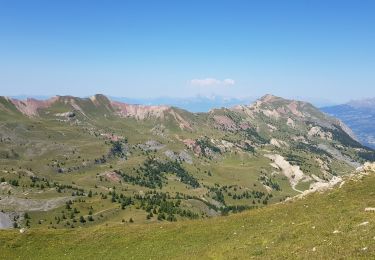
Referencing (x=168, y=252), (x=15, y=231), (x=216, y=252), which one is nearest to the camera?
(x=216, y=252)

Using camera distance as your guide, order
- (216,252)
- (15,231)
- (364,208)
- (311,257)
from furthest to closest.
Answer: (15,231)
(364,208)
(216,252)
(311,257)

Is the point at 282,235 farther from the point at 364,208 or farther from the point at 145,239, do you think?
the point at 145,239

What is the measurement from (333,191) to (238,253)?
101 ft

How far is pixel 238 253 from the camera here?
143ft

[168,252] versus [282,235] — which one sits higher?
[282,235]

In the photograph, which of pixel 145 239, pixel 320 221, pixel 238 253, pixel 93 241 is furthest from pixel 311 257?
pixel 93 241

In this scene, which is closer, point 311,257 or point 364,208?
point 311,257

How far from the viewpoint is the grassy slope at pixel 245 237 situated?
122ft

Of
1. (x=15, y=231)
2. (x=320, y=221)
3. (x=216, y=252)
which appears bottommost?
(x=15, y=231)

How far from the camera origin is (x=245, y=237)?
171 feet

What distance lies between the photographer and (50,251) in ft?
208

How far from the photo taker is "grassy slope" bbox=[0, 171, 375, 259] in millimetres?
37338

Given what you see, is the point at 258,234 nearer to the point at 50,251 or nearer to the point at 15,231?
the point at 50,251

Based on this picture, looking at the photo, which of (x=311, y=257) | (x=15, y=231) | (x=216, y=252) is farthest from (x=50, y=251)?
(x=311, y=257)
